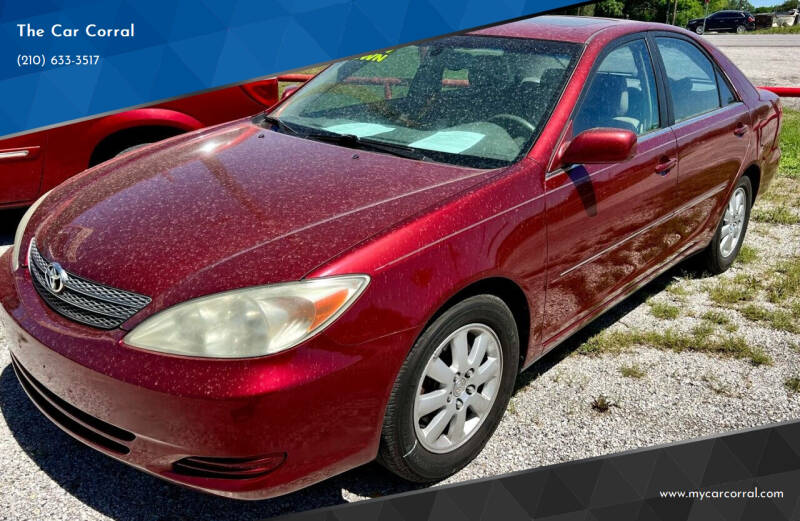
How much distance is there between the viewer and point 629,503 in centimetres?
249

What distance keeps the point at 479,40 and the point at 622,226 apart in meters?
1.12

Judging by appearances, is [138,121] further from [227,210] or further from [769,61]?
[769,61]

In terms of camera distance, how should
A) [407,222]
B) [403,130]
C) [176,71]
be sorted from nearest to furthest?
[407,222], [403,130], [176,71]

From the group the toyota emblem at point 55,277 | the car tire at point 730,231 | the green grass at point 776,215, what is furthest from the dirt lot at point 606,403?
the green grass at point 776,215

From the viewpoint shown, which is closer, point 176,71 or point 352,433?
point 352,433

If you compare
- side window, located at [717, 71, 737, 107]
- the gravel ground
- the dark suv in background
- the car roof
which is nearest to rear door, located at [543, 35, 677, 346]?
the car roof

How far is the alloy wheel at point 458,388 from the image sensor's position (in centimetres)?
250

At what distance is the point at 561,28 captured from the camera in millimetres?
3566

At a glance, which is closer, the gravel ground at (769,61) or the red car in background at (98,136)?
the red car in background at (98,136)

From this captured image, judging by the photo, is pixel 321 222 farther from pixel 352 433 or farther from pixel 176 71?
pixel 176 71

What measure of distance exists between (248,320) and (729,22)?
54.7 m

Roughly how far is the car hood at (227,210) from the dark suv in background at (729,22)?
169 feet

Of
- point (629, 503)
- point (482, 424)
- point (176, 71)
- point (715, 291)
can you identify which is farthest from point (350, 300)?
point (176, 71)

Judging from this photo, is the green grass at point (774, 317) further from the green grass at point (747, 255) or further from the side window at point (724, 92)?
the side window at point (724, 92)
